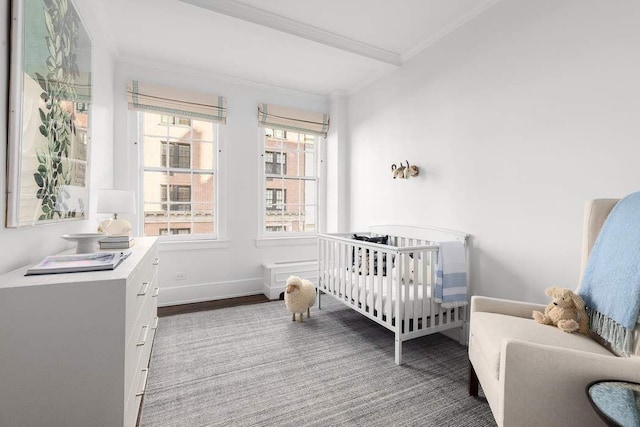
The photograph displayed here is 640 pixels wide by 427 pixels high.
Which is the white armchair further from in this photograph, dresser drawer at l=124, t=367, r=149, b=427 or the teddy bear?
dresser drawer at l=124, t=367, r=149, b=427

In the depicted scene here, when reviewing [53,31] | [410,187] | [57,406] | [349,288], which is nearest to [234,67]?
[53,31]

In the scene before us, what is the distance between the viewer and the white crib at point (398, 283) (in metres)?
2.11

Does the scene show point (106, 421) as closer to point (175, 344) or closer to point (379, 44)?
point (175, 344)

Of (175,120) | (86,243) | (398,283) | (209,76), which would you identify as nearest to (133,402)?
(86,243)

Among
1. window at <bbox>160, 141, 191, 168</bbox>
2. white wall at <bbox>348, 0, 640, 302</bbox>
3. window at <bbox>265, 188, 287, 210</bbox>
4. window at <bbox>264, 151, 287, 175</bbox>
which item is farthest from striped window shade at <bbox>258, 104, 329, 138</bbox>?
white wall at <bbox>348, 0, 640, 302</bbox>

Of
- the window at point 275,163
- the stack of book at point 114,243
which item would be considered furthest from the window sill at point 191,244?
the stack of book at point 114,243

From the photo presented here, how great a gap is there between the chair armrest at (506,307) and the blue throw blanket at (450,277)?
508 millimetres

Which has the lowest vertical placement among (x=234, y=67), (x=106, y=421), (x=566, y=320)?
(x=106, y=421)

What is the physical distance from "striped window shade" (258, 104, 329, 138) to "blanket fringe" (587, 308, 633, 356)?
10.9ft

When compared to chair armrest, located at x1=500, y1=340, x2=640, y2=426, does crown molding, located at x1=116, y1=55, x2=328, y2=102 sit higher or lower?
higher

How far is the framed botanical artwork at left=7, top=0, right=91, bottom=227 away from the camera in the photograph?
120 cm

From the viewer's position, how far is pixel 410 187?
2.95 m

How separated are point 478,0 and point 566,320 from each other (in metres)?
2.22

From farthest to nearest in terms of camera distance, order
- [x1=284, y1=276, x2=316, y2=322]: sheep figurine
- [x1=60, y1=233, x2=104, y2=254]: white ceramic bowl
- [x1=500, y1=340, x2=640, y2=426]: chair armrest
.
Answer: [x1=284, y1=276, x2=316, y2=322]: sheep figurine → [x1=60, y1=233, x2=104, y2=254]: white ceramic bowl → [x1=500, y1=340, x2=640, y2=426]: chair armrest
